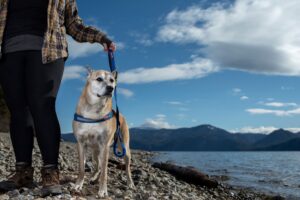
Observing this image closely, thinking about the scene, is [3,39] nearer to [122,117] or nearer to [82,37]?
[82,37]

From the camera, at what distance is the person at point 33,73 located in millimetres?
6480

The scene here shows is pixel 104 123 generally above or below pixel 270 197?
above

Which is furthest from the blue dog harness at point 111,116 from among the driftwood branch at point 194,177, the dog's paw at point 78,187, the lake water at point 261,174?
the lake water at point 261,174

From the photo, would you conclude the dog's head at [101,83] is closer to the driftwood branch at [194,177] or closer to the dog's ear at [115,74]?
the dog's ear at [115,74]

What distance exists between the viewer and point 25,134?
6.80 metres

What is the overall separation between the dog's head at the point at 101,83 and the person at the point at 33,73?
2.03 ft

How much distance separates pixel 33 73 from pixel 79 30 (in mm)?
1393

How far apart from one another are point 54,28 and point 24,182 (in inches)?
107

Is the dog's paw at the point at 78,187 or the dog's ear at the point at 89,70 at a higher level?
the dog's ear at the point at 89,70

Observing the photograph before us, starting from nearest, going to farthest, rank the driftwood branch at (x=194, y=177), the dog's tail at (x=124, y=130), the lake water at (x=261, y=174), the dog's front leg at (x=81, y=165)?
the dog's front leg at (x=81, y=165)
the dog's tail at (x=124, y=130)
the driftwood branch at (x=194, y=177)
the lake water at (x=261, y=174)

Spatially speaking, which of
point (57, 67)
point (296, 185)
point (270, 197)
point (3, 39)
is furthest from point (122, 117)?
point (296, 185)

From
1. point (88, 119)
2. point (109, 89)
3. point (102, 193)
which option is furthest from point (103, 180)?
point (109, 89)

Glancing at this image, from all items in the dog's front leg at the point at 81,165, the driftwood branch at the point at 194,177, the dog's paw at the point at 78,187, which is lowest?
the driftwood branch at the point at 194,177

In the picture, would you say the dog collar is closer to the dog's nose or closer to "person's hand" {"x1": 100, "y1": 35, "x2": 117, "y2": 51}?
the dog's nose
